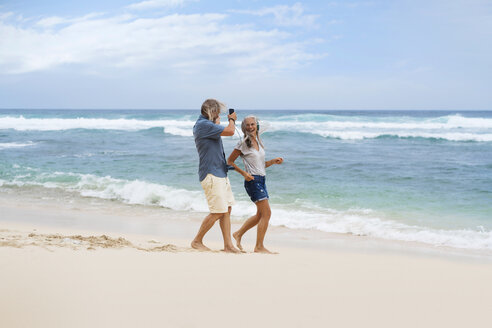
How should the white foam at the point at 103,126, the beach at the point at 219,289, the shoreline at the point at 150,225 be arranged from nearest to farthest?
the beach at the point at 219,289, the shoreline at the point at 150,225, the white foam at the point at 103,126

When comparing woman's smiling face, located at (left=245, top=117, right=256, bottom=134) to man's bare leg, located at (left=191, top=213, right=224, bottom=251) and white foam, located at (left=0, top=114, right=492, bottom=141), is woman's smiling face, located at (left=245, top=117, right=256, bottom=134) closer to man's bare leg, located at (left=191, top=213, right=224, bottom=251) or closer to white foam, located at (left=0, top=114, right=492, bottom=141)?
man's bare leg, located at (left=191, top=213, right=224, bottom=251)

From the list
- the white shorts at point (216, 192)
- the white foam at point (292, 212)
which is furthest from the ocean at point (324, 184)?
the white shorts at point (216, 192)

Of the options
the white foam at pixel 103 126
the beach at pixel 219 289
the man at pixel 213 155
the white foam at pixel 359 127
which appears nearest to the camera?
the beach at pixel 219 289

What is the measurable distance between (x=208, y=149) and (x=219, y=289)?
6.05ft

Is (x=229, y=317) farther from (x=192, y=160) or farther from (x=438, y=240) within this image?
(x=192, y=160)

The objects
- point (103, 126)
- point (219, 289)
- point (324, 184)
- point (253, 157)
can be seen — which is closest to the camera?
point (219, 289)

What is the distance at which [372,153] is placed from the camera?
60.5 feet

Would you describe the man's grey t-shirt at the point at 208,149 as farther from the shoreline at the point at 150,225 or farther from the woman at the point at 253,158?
the shoreline at the point at 150,225

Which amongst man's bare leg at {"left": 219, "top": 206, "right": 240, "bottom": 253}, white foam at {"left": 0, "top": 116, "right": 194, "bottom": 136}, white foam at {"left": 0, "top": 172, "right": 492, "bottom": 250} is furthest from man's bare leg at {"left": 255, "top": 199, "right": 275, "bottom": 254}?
white foam at {"left": 0, "top": 116, "right": 194, "bottom": 136}

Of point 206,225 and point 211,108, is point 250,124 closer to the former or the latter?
point 211,108

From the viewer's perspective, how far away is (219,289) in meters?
3.33

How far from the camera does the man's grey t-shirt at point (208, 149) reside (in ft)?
15.3

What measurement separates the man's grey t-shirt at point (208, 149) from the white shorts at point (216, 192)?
57mm

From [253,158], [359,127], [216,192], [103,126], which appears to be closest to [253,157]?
[253,158]
